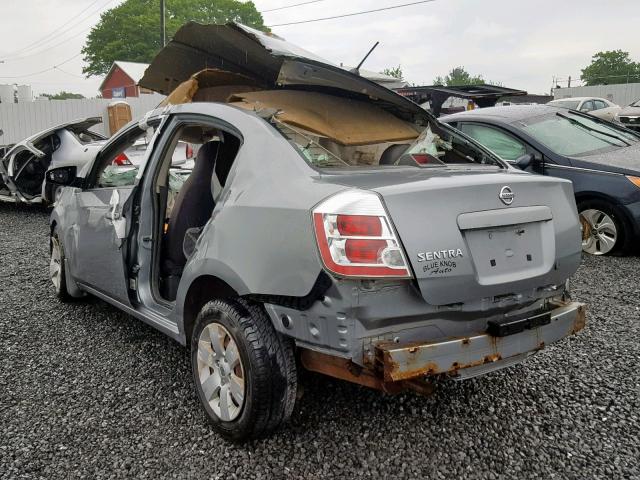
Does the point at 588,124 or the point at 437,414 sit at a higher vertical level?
the point at 588,124

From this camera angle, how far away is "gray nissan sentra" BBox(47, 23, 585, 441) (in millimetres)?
2152

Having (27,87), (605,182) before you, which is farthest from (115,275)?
(27,87)

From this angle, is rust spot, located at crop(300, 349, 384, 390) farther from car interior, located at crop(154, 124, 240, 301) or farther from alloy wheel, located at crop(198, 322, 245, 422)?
car interior, located at crop(154, 124, 240, 301)

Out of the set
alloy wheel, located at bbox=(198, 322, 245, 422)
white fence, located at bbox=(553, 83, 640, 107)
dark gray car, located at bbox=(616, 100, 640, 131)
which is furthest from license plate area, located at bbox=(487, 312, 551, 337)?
white fence, located at bbox=(553, 83, 640, 107)

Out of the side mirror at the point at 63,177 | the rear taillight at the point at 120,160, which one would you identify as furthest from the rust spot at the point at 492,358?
the side mirror at the point at 63,177

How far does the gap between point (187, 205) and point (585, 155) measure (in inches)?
180

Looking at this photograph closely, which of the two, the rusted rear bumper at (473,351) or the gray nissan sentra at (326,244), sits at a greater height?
the gray nissan sentra at (326,244)

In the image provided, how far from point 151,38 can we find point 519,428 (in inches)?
2430

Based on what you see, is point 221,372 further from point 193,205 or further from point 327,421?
point 193,205

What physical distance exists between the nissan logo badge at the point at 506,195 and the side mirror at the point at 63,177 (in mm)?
3076

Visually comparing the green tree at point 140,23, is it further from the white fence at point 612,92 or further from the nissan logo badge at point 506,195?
the nissan logo badge at point 506,195

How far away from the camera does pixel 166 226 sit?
12.1ft

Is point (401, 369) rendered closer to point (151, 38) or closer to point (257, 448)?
point (257, 448)

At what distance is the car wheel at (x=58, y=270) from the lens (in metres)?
4.66
